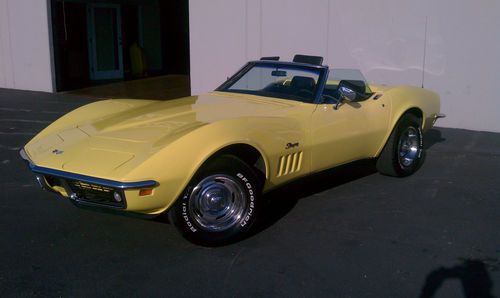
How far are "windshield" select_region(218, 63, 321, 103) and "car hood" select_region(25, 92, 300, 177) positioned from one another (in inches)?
7.0

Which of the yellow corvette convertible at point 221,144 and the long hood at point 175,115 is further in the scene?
the long hood at point 175,115

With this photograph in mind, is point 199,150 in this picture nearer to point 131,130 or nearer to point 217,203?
point 217,203

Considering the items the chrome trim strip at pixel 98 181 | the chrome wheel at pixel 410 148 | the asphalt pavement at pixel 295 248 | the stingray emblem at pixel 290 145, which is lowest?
the asphalt pavement at pixel 295 248

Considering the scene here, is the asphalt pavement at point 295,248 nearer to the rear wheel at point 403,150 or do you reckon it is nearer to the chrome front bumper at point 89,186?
the rear wheel at point 403,150

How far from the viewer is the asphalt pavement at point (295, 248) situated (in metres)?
3.75

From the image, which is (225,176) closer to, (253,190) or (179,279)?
(253,190)

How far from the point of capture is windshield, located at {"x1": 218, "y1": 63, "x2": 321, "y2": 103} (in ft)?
18.0

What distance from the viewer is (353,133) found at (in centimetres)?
551

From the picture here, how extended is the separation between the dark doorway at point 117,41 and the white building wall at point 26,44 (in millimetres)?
263

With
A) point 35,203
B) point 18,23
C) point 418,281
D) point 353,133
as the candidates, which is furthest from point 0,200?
point 18,23

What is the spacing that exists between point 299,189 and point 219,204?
1.81 meters

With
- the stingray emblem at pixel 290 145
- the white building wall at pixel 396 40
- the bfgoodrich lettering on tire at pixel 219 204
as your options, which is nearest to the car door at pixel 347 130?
the stingray emblem at pixel 290 145

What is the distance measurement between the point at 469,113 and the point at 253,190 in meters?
6.20

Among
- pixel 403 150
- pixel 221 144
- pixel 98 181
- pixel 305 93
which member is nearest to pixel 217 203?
pixel 221 144
